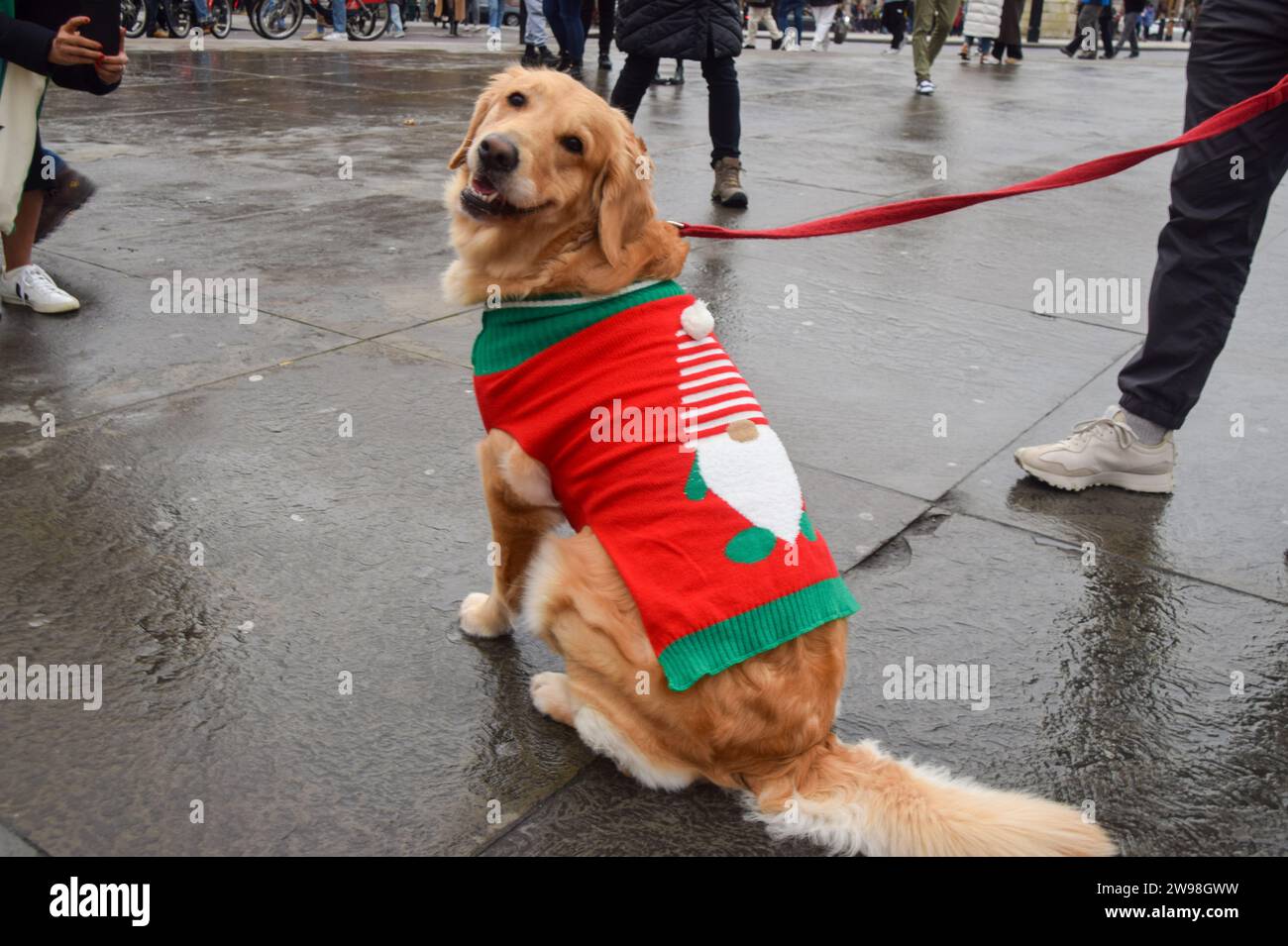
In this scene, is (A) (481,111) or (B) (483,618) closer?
(B) (483,618)

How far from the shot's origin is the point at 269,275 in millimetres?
5566

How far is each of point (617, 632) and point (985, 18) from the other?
21.1 metres

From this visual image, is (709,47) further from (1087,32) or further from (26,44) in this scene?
(1087,32)

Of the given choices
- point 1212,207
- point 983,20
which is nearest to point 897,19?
point 983,20

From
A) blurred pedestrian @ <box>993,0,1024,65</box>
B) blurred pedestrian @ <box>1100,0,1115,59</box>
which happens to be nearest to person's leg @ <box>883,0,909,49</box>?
blurred pedestrian @ <box>993,0,1024,65</box>

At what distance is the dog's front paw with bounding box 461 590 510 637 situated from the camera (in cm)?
285

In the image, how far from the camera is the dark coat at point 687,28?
718 centimetres

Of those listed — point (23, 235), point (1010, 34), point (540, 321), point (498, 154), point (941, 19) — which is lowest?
point (23, 235)

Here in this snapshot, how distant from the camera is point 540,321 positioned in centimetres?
257

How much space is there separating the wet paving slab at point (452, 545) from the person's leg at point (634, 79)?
126 centimetres

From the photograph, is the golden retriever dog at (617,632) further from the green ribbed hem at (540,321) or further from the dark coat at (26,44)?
the dark coat at (26,44)

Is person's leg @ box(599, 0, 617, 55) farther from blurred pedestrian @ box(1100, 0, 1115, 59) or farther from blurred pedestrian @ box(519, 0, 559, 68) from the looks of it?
blurred pedestrian @ box(1100, 0, 1115, 59)

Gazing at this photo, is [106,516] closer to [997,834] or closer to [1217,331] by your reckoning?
[997,834]

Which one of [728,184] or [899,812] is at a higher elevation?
[728,184]
